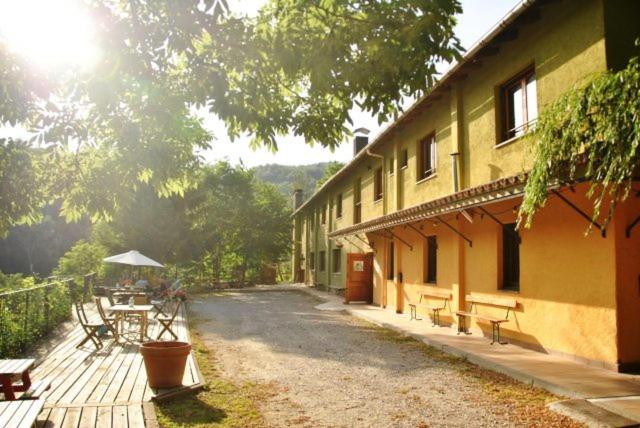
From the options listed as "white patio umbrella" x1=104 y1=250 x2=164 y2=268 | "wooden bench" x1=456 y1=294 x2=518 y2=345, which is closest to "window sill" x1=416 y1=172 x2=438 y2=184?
"wooden bench" x1=456 y1=294 x2=518 y2=345

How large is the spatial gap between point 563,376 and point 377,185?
12905 millimetres

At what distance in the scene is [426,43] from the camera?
153 inches

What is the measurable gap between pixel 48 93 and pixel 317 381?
512 cm

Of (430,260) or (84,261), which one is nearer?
(430,260)

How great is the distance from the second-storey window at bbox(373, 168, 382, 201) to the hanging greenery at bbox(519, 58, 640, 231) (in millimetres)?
12563

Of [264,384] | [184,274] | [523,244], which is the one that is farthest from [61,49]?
[184,274]

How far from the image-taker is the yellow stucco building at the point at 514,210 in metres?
7.48

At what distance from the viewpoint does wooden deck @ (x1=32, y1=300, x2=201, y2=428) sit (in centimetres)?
512

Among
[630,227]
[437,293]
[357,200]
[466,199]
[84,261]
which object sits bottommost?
[437,293]

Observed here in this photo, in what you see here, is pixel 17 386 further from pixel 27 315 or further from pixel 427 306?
pixel 427 306

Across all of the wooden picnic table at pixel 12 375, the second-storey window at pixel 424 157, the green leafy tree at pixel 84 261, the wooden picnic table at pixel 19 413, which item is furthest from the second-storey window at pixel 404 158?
the green leafy tree at pixel 84 261

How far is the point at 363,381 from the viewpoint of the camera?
728 cm

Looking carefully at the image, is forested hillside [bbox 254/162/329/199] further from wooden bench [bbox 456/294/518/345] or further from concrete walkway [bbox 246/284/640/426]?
concrete walkway [bbox 246/284/640/426]

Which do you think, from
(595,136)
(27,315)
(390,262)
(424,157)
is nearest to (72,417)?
(27,315)
